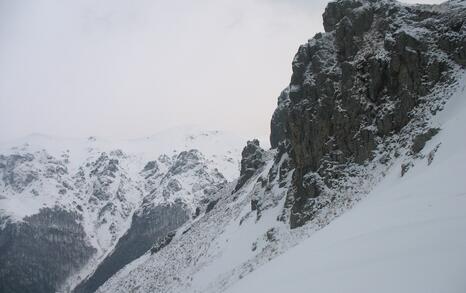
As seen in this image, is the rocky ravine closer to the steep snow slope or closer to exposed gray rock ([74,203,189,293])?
the steep snow slope

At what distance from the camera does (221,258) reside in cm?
4334

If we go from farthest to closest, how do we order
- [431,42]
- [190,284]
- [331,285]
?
[190,284], [431,42], [331,285]

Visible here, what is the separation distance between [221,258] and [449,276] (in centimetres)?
3814

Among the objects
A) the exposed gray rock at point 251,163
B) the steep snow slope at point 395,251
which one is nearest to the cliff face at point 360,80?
the steep snow slope at point 395,251

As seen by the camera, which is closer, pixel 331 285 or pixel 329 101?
pixel 331 285

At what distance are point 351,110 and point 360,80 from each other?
2.29m

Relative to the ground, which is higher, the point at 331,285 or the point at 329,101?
the point at 329,101

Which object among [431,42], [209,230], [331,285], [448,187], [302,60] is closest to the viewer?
[331,285]

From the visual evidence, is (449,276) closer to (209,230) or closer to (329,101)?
(329,101)

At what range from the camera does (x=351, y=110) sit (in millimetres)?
34500

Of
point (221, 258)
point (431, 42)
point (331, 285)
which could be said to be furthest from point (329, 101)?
point (331, 285)

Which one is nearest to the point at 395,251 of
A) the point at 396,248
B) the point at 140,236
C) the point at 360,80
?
the point at 396,248

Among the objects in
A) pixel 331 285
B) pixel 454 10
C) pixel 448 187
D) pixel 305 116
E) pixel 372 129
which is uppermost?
pixel 454 10

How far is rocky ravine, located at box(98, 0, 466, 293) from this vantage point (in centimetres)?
2977
